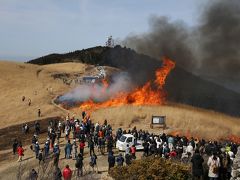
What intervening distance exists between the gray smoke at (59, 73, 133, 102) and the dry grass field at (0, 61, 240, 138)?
10.7 feet

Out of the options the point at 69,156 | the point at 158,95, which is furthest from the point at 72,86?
the point at 69,156

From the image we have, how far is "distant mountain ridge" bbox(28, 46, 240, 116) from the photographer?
61625 mm

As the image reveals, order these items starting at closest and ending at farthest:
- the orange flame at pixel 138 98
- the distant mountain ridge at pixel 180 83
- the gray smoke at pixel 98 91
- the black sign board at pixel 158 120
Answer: the black sign board at pixel 158 120
the orange flame at pixel 138 98
the gray smoke at pixel 98 91
the distant mountain ridge at pixel 180 83

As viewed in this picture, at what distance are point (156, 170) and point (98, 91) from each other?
1577 inches

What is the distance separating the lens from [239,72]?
62844 mm

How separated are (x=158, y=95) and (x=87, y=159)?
2746cm

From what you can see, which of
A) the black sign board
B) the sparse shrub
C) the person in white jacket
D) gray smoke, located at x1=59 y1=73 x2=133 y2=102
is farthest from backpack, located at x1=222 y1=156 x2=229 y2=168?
gray smoke, located at x1=59 y1=73 x2=133 y2=102

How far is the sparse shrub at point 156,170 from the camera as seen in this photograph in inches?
731

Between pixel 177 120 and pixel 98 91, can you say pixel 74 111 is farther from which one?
pixel 177 120

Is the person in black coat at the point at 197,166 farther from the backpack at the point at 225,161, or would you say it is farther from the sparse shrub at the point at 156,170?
the backpack at the point at 225,161

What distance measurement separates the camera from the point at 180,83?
240 feet

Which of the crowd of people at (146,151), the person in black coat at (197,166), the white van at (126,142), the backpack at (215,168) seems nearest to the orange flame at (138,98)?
the crowd of people at (146,151)

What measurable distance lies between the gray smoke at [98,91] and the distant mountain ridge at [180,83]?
2.57 m

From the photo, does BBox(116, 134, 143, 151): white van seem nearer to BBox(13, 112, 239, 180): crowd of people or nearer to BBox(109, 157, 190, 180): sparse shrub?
BBox(13, 112, 239, 180): crowd of people
